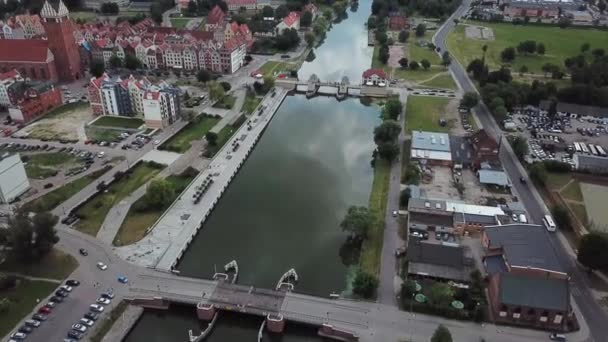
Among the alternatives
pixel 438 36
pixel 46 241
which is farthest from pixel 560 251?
pixel 438 36

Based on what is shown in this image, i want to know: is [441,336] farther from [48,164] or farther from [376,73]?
[376,73]

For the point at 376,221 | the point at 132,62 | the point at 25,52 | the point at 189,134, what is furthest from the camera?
Answer: the point at 132,62

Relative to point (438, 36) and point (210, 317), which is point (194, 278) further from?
point (438, 36)

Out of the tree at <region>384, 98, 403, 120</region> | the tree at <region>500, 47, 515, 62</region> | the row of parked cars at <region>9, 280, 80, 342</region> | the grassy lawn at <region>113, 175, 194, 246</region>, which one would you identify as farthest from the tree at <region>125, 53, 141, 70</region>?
the tree at <region>500, 47, 515, 62</region>

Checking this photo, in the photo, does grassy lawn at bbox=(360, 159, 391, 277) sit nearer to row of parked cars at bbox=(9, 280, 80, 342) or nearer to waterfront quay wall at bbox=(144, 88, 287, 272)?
waterfront quay wall at bbox=(144, 88, 287, 272)

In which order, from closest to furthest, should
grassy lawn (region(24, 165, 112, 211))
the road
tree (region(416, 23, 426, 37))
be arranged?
the road < grassy lawn (region(24, 165, 112, 211)) < tree (region(416, 23, 426, 37))

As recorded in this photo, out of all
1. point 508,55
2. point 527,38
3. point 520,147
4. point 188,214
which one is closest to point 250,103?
A: point 188,214

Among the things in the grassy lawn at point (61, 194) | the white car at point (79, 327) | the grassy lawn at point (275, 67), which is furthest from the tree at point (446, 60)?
the white car at point (79, 327)
